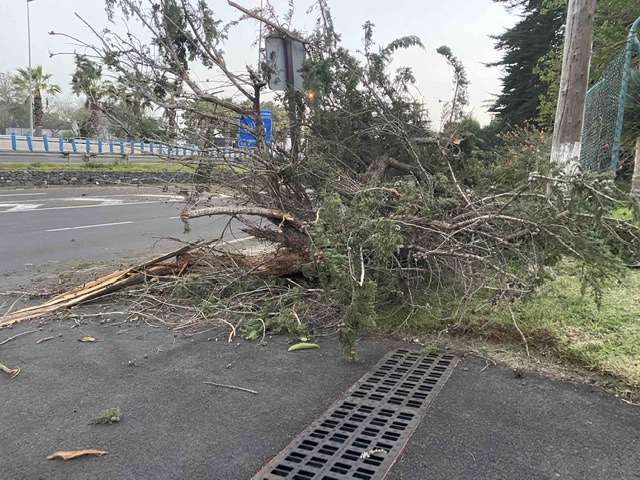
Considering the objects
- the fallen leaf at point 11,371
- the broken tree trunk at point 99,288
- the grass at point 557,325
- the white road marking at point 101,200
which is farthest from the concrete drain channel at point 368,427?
the white road marking at point 101,200

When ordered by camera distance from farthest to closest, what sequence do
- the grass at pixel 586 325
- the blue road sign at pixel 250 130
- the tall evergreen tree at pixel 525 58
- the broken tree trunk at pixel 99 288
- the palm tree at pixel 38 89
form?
1. the palm tree at pixel 38 89
2. the tall evergreen tree at pixel 525 58
3. the blue road sign at pixel 250 130
4. the broken tree trunk at pixel 99 288
5. the grass at pixel 586 325

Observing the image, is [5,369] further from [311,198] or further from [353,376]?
[311,198]

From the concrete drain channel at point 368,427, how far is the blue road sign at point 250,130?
2616mm

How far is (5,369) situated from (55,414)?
854 millimetres

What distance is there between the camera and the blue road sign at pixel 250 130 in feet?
16.8

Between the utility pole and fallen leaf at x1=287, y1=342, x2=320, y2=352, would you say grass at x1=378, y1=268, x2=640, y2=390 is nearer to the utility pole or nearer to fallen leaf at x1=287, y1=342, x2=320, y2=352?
fallen leaf at x1=287, y1=342, x2=320, y2=352

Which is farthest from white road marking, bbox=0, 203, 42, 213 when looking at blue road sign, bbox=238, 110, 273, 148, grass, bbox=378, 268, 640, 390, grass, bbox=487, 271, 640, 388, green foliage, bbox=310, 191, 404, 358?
grass, bbox=487, 271, 640, 388

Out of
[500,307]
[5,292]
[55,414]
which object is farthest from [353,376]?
[5,292]

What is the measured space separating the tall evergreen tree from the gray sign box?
2375 centimetres

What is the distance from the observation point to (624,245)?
3676mm

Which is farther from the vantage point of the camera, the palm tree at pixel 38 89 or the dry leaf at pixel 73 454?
the palm tree at pixel 38 89

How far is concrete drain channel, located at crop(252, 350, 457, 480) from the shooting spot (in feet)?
7.61

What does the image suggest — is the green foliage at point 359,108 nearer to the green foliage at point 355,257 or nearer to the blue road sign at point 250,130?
the blue road sign at point 250,130

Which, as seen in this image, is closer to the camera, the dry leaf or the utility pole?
the dry leaf
